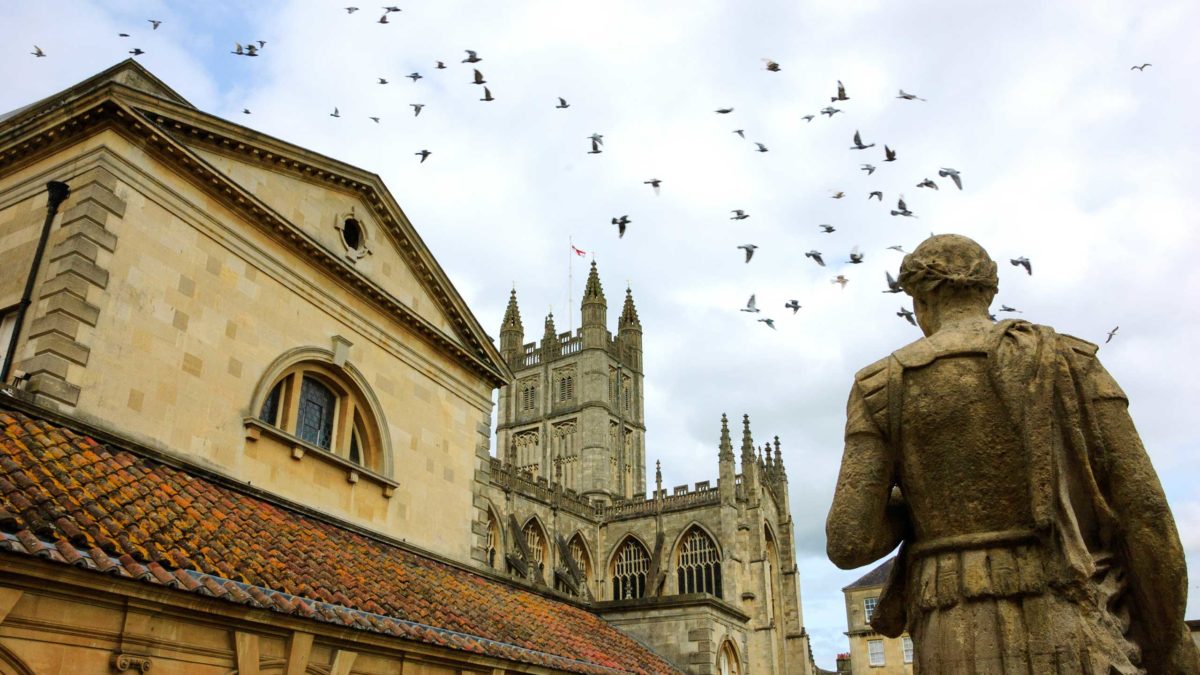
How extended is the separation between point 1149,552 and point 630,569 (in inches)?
2106

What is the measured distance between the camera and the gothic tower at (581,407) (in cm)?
7000

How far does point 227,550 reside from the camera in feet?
34.7

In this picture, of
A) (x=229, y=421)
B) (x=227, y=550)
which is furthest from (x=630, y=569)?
(x=227, y=550)

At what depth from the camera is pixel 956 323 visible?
14.8 feet

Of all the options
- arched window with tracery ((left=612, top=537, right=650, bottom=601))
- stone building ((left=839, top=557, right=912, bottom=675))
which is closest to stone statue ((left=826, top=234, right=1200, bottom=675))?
stone building ((left=839, top=557, right=912, bottom=675))

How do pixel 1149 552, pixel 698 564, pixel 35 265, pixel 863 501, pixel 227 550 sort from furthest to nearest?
pixel 698 564 < pixel 35 265 < pixel 227 550 < pixel 863 501 < pixel 1149 552

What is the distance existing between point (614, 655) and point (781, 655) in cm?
4208

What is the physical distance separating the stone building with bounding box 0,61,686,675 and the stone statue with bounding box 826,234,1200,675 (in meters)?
7.18

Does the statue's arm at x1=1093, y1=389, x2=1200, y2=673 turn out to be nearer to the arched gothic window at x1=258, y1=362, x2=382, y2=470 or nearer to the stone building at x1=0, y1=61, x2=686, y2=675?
the stone building at x1=0, y1=61, x2=686, y2=675

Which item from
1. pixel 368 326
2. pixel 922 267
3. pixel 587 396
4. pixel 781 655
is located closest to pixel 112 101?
pixel 368 326

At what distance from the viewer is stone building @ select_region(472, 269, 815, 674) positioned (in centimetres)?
5078

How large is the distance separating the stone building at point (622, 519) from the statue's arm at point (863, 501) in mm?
35004

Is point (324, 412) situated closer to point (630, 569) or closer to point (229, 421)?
point (229, 421)

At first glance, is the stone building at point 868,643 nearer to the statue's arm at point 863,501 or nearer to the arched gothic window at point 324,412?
the arched gothic window at point 324,412
